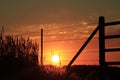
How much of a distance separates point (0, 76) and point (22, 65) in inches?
35.8

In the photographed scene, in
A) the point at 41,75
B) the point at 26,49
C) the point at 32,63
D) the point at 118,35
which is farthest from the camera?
the point at 26,49

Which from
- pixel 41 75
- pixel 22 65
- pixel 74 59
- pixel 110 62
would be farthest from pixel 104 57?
pixel 22 65

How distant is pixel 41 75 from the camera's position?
1065 centimetres

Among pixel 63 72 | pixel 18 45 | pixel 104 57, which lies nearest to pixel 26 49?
pixel 18 45

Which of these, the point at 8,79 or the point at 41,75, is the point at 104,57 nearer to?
the point at 41,75

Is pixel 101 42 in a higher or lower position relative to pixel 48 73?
higher

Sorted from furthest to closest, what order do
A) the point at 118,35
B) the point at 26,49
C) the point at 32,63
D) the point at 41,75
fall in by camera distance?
the point at 26,49, the point at 32,63, the point at 41,75, the point at 118,35

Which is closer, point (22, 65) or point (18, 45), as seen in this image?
point (22, 65)

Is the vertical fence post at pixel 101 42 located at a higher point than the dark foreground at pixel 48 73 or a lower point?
higher

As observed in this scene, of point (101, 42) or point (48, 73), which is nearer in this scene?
point (101, 42)

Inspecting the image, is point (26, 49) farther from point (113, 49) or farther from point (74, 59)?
point (113, 49)

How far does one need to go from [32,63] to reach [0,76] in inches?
48.8

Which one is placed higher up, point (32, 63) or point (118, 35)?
point (118, 35)

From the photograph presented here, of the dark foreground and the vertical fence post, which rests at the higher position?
the vertical fence post
